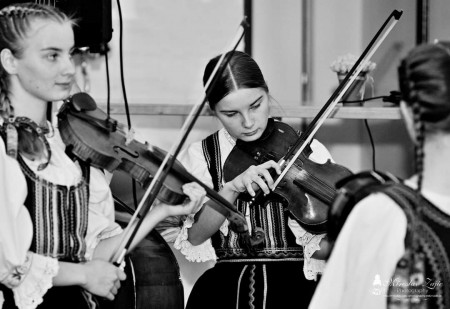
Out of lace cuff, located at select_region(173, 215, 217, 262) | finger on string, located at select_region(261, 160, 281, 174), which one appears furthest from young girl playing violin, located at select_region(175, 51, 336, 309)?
finger on string, located at select_region(261, 160, 281, 174)

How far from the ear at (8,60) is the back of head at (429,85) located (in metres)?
0.94

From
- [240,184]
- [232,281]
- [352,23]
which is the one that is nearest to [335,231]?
[240,184]

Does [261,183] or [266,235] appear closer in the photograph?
[261,183]

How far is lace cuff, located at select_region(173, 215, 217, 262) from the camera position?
228cm

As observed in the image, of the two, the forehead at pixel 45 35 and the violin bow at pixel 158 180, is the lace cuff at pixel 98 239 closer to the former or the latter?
the violin bow at pixel 158 180

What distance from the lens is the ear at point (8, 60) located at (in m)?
1.89

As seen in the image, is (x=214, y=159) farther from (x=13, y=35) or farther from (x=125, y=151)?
(x=13, y=35)

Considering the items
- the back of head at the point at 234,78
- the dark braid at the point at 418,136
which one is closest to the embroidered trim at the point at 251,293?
the back of head at the point at 234,78

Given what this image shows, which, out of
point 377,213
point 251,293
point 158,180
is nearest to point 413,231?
point 377,213

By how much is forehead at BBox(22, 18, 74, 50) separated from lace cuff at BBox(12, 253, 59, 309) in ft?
1.57

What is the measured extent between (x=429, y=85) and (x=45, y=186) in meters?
0.89

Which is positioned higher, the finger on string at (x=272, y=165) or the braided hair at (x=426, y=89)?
the braided hair at (x=426, y=89)

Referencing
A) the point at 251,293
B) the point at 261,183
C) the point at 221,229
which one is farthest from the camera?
the point at 221,229

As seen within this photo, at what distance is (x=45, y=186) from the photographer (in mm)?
1836
